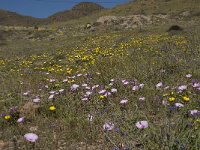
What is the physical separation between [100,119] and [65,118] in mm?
599

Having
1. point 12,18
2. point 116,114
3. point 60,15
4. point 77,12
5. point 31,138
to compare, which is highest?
point 31,138

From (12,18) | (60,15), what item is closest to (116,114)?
(60,15)

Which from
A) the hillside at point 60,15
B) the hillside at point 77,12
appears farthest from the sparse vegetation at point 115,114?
the hillside at point 77,12

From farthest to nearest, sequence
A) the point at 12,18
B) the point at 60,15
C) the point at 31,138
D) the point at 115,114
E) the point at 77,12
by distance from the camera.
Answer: the point at 12,18, the point at 60,15, the point at 77,12, the point at 115,114, the point at 31,138

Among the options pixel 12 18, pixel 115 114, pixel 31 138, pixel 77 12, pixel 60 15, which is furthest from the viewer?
pixel 12 18

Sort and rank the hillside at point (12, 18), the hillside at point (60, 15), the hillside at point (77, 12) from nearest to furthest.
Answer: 1. the hillside at point (60, 15)
2. the hillside at point (77, 12)
3. the hillside at point (12, 18)

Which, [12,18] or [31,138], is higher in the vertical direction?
[31,138]

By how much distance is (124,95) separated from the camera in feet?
15.7

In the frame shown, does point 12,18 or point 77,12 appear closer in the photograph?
point 77,12

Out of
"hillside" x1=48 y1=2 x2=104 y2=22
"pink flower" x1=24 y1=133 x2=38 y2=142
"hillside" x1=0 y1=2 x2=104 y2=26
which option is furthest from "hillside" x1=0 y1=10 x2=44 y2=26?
"pink flower" x1=24 y1=133 x2=38 y2=142

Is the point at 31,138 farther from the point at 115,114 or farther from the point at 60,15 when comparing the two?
the point at 60,15

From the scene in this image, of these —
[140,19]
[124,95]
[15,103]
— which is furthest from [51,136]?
[140,19]

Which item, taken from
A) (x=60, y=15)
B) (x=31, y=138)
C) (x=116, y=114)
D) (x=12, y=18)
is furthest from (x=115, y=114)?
(x=12, y=18)

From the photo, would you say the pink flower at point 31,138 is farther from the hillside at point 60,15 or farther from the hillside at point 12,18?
the hillside at point 12,18
